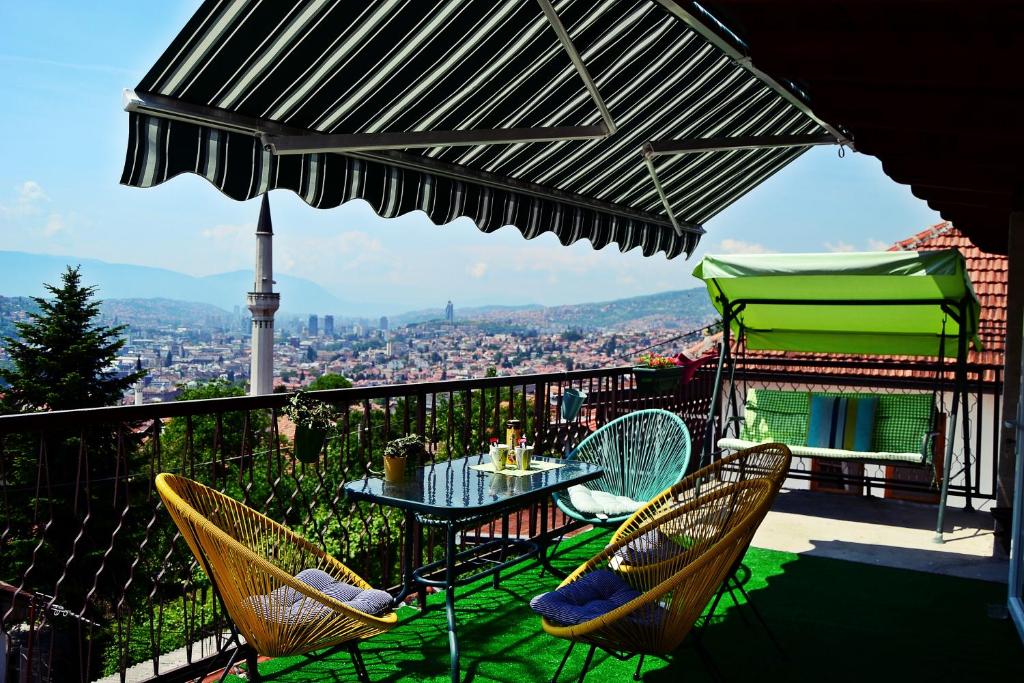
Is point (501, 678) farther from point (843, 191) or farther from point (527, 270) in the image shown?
point (527, 270)

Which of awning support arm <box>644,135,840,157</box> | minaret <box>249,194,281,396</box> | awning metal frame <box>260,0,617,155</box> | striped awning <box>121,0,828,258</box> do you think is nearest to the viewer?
striped awning <box>121,0,828,258</box>

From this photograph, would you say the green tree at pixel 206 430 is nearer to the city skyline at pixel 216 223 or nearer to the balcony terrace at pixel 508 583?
the city skyline at pixel 216 223

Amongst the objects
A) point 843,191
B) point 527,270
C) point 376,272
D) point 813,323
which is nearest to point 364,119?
point 813,323

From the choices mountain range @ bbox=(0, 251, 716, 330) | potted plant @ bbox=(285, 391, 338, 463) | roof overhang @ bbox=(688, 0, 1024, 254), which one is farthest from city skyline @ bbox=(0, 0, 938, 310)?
roof overhang @ bbox=(688, 0, 1024, 254)

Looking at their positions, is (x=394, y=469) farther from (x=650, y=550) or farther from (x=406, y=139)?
(x=406, y=139)

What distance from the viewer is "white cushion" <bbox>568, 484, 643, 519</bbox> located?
4500mm

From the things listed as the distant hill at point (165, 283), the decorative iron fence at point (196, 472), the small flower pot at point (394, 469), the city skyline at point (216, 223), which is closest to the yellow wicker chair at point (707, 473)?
the small flower pot at point (394, 469)

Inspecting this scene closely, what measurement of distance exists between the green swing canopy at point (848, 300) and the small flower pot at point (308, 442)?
3619 mm

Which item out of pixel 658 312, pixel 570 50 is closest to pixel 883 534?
pixel 570 50

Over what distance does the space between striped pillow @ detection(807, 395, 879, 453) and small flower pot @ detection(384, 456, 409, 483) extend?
400 centimetres

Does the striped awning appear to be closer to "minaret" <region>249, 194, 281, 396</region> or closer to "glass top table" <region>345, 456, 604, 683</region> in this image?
"glass top table" <region>345, 456, 604, 683</region>

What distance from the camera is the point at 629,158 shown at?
6.45m

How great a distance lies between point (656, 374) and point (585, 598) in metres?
4.01

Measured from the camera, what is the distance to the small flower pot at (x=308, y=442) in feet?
12.3
